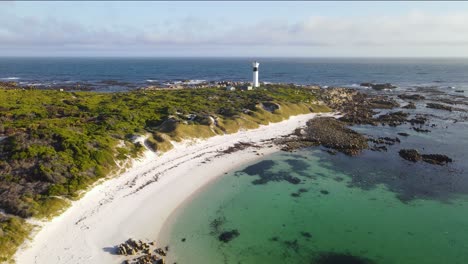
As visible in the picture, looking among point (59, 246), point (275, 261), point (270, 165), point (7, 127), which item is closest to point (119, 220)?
point (59, 246)

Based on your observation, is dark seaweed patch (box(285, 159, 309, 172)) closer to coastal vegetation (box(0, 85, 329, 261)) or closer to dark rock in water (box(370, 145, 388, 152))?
dark rock in water (box(370, 145, 388, 152))

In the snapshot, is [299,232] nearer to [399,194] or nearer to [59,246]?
[399,194]

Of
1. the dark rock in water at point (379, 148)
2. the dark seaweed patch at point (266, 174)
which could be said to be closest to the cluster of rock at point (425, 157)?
the dark rock in water at point (379, 148)

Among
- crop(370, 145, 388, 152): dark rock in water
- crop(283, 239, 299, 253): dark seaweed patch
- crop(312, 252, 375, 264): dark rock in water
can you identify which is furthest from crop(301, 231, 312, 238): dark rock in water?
crop(370, 145, 388, 152): dark rock in water

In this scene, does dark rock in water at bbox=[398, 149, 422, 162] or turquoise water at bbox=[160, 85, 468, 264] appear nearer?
turquoise water at bbox=[160, 85, 468, 264]

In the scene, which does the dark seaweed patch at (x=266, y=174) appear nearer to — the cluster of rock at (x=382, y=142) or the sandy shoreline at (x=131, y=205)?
the sandy shoreline at (x=131, y=205)

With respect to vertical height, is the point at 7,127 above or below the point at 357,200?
above
